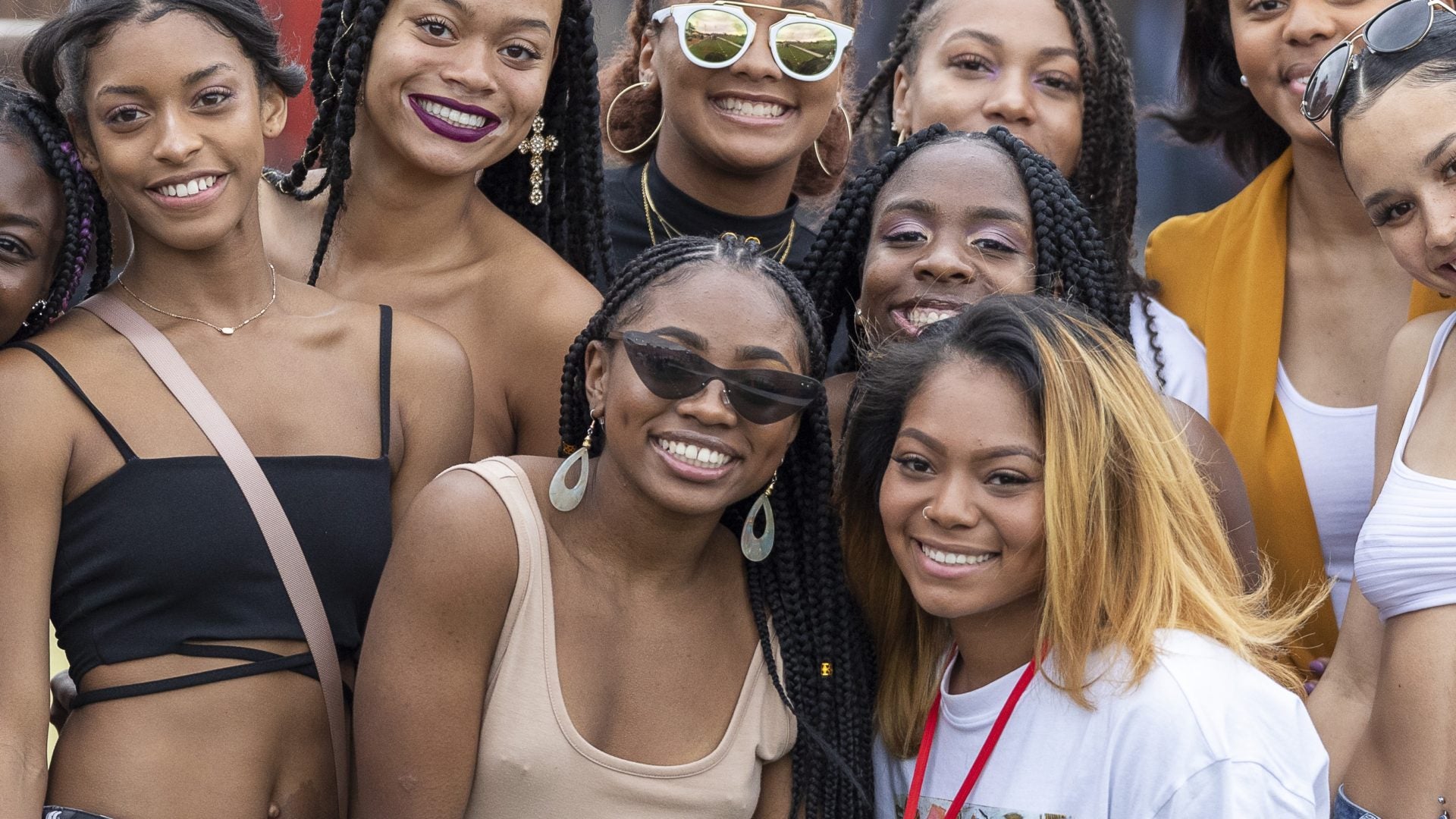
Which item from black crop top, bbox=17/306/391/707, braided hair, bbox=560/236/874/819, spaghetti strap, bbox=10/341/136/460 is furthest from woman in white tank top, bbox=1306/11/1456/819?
spaghetti strap, bbox=10/341/136/460

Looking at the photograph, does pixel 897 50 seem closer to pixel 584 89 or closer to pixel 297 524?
pixel 584 89

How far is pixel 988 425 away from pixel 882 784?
2.43 ft

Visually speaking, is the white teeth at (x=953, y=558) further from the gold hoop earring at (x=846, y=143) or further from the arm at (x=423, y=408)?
the gold hoop earring at (x=846, y=143)

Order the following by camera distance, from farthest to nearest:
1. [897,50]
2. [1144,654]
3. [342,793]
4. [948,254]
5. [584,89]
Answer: [897,50], [584,89], [948,254], [342,793], [1144,654]

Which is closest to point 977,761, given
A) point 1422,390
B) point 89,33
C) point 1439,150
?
point 1422,390

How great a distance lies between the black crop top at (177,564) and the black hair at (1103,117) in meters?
2.31

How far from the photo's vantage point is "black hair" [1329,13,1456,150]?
10.0ft

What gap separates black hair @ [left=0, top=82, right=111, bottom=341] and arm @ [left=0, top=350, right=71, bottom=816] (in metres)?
0.40

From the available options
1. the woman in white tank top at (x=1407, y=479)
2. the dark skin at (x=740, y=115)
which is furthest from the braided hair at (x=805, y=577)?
the dark skin at (x=740, y=115)

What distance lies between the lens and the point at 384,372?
313 centimetres

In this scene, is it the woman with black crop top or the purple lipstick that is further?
the purple lipstick

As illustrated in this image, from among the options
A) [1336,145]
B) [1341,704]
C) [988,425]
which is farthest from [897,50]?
[1341,704]

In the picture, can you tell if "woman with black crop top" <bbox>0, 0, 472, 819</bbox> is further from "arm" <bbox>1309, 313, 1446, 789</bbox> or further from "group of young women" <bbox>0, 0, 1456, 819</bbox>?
"arm" <bbox>1309, 313, 1446, 789</bbox>

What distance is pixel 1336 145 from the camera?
327 cm
